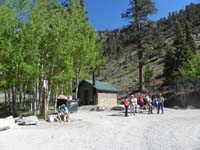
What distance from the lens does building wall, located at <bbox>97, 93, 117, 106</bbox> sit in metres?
47.0

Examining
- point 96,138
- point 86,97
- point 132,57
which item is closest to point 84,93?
point 86,97

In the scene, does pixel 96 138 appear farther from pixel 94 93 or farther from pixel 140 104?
pixel 94 93

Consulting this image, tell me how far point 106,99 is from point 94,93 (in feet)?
8.43

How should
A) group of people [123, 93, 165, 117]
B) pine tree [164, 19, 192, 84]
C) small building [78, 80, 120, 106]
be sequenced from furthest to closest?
pine tree [164, 19, 192, 84] → small building [78, 80, 120, 106] → group of people [123, 93, 165, 117]

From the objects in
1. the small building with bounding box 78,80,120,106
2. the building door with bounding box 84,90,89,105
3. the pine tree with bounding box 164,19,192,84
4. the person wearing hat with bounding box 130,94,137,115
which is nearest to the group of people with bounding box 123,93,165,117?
the person wearing hat with bounding box 130,94,137,115

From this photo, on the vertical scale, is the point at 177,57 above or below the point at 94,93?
above

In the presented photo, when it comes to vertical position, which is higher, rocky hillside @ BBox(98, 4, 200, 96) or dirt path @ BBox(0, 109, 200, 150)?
rocky hillside @ BBox(98, 4, 200, 96)

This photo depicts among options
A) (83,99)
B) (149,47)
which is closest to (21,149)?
(83,99)

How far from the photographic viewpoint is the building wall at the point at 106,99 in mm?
47013

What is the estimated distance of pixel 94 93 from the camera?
46719 mm

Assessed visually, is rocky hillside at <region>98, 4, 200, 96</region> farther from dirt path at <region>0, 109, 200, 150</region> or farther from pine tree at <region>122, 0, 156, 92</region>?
dirt path at <region>0, 109, 200, 150</region>

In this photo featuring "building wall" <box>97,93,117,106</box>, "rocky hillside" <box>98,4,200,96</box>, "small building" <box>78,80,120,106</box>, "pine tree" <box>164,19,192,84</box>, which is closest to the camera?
"small building" <box>78,80,120,106</box>

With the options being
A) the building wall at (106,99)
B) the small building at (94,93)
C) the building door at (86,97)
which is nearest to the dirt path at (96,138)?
the small building at (94,93)

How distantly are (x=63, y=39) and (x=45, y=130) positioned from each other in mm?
11993
